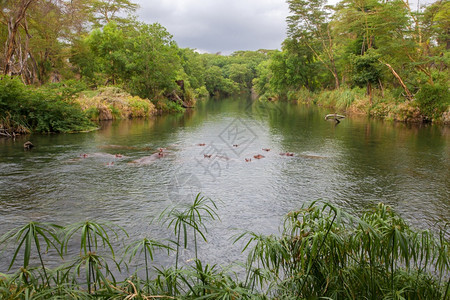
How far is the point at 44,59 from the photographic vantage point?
28234 mm

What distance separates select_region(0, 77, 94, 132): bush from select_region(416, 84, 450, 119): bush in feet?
A: 61.6

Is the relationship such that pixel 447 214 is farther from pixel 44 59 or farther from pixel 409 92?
pixel 44 59

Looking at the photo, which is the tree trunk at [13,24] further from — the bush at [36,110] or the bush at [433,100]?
the bush at [433,100]

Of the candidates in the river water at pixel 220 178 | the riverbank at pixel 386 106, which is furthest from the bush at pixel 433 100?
the river water at pixel 220 178

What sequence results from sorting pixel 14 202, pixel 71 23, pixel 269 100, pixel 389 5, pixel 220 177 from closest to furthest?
pixel 14 202 < pixel 220 177 < pixel 389 5 < pixel 71 23 < pixel 269 100

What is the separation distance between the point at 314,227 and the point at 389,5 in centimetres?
2300

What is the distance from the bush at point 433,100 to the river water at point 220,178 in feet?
17.1

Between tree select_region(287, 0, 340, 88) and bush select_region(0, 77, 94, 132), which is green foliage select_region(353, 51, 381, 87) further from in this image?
bush select_region(0, 77, 94, 132)

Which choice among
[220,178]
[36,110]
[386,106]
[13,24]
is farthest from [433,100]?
[13,24]

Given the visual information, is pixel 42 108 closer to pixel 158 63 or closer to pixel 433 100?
pixel 158 63

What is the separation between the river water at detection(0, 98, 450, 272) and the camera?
19.7 ft

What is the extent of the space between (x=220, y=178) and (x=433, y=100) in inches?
670

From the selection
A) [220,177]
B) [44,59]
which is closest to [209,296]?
[220,177]

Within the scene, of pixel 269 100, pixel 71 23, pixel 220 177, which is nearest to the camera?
pixel 220 177
